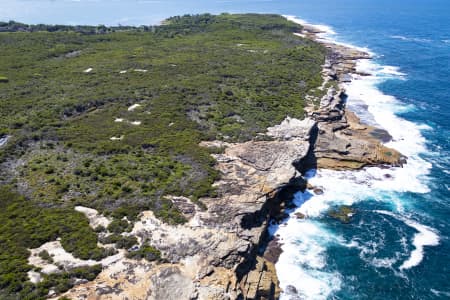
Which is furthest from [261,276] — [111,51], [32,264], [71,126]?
[111,51]

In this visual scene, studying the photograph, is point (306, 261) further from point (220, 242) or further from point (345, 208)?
point (345, 208)

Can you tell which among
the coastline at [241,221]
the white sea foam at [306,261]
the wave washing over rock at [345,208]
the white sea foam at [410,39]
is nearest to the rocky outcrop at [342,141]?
the coastline at [241,221]

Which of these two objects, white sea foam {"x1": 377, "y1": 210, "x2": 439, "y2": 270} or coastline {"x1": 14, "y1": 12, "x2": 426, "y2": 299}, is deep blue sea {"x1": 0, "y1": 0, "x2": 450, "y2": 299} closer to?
white sea foam {"x1": 377, "y1": 210, "x2": 439, "y2": 270}

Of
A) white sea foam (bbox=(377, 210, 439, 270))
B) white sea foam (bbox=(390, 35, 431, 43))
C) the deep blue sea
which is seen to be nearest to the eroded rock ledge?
the deep blue sea

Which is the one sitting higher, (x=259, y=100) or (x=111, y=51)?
(x=111, y=51)

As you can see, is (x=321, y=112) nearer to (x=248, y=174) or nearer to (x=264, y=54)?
(x=248, y=174)

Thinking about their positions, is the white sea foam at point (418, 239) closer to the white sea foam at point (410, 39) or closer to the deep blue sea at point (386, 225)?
the deep blue sea at point (386, 225)

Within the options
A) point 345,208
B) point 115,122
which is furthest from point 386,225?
point 115,122

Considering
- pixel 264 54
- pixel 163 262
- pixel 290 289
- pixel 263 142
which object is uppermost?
pixel 264 54
